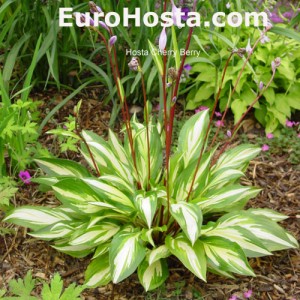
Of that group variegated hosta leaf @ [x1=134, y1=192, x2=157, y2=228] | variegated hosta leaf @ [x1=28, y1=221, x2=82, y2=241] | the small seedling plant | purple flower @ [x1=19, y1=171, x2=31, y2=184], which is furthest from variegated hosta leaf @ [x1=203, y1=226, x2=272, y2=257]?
purple flower @ [x1=19, y1=171, x2=31, y2=184]

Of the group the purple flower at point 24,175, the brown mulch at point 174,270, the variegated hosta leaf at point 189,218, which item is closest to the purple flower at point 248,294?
the brown mulch at point 174,270

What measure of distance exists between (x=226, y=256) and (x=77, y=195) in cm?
63

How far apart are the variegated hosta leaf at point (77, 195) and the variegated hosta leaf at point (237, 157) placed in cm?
55

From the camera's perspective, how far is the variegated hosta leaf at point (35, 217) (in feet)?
7.07

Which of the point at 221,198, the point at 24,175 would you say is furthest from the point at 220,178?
the point at 24,175

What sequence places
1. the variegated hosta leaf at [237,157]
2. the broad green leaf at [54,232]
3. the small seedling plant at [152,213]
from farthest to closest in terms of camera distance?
the variegated hosta leaf at [237,157]
the broad green leaf at [54,232]
the small seedling plant at [152,213]

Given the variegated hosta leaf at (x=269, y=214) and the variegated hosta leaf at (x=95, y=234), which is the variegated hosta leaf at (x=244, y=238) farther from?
the variegated hosta leaf at (x=95, y=234)

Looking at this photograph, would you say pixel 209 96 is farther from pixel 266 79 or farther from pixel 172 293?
pixel 172 293

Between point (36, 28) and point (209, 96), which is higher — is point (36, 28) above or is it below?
above

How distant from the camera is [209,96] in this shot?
3.05 metres

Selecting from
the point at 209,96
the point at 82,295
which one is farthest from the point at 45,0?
the point at 82,295

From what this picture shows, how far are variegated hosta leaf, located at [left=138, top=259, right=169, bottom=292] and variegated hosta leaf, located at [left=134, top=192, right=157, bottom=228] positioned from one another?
238 mm

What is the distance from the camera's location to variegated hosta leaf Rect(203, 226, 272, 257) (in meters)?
1.94

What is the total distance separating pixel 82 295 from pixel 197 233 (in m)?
0.59
